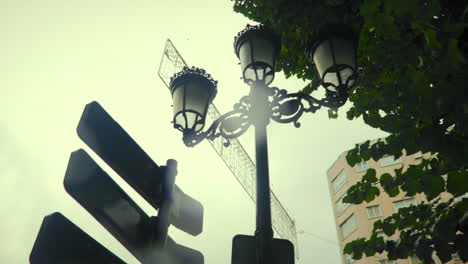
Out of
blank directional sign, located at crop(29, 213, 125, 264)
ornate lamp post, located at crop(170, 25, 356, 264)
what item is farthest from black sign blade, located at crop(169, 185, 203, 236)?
ornate lamp post, located at crop(170, 25, 356, 264)

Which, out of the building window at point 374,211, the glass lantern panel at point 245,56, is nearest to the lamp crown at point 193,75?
the glass lantern panel at point 245,56

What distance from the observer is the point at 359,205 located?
30750mm

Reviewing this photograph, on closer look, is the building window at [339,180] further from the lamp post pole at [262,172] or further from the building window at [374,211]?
the lamp post pole at [262,172]

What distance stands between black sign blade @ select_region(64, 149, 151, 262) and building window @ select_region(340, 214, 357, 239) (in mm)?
32861

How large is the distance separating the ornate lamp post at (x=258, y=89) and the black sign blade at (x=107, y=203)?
4.44ft

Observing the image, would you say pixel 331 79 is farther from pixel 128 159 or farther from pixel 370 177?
pixel 128 159

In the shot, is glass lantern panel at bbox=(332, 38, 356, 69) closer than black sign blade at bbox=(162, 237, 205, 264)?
No

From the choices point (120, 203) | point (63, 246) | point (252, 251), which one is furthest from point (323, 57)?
point (63, 246)

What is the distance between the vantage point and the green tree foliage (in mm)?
1645

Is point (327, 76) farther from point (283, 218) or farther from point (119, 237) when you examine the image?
point (283, 218)

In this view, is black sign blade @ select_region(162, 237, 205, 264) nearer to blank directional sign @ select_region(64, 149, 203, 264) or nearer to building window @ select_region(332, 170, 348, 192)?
blank directional sign @ select_region(64, 149, 203, 264)

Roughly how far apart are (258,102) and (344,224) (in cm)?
3382

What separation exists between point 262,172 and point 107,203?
1315mm

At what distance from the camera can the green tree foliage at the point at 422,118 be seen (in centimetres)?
164
